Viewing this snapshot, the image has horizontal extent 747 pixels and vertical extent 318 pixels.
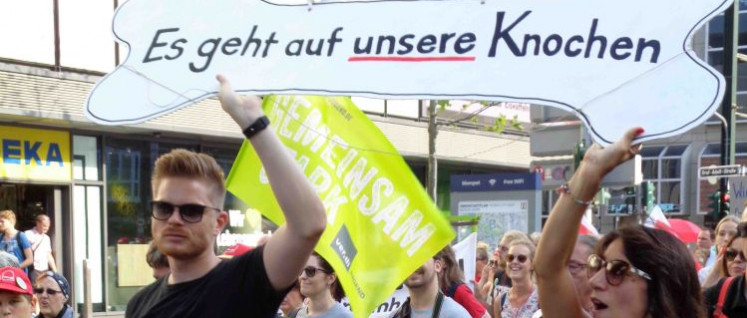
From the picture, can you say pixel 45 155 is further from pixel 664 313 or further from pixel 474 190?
pixel 664 313

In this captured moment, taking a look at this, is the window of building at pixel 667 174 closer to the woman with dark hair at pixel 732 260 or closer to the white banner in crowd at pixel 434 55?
the woman with dark hair at pixel 732 260

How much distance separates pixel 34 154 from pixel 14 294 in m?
12.8

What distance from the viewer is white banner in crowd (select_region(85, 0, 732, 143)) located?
366 cm

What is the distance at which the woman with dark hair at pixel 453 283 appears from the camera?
24.4 feet

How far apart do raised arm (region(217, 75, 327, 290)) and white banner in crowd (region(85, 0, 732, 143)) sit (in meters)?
0.88

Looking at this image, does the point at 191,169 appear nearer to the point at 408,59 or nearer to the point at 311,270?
the point at 408,59

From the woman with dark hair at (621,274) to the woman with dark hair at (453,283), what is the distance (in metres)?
3.86

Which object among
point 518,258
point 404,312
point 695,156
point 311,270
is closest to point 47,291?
point 311,270

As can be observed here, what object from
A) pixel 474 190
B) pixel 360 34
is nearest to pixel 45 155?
pixel 474 190

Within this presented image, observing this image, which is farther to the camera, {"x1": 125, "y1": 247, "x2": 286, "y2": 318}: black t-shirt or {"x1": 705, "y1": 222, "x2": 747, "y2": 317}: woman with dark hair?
{"x1": 705, "y1": 222, "x2": 747, "y2": 317}: woman with dark hair

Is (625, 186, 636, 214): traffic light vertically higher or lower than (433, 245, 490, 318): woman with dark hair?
lower

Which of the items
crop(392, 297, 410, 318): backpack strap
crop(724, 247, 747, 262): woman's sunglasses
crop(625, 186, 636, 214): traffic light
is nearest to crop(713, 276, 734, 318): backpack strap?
crop(724, 247, 747, 262): woman's sunglasses

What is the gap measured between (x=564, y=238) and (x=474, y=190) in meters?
16.1

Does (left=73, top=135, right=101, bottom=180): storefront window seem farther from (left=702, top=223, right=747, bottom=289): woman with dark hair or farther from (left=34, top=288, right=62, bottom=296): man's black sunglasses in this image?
(left=702, top=223, right=747, bottom=289): woman with dark hair
